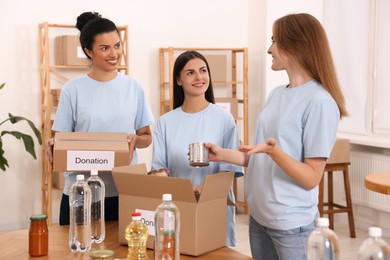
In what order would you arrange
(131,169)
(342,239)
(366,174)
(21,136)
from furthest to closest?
(366,174) < (342,239) < (21,136) < (131,169)

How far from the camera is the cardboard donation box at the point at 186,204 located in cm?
192

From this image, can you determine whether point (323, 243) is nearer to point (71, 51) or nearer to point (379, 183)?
point (379, 183)

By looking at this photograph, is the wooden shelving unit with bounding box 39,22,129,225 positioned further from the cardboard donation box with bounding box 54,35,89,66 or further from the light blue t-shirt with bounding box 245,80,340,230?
the light blue t-shirt with bounding box 245,80,340,230

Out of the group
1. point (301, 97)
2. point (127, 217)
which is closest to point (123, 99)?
point (127, 217)

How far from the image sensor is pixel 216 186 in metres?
1.99

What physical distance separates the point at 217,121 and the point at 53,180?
340 centimetres

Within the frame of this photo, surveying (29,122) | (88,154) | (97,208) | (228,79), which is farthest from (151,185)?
(228,79)

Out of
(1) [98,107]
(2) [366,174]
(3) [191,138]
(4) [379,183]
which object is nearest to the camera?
(3) [191,138]

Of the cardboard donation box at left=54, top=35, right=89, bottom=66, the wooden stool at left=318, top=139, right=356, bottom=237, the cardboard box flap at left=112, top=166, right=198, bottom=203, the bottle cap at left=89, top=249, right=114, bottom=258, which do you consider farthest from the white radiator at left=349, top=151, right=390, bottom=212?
the bottle cap at left=89, top=249, right=114, bottom=258

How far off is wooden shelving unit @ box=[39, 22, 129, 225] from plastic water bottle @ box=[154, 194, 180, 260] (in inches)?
142

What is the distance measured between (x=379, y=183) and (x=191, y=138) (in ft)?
4.68

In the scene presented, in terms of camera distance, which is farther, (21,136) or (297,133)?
(21,136)

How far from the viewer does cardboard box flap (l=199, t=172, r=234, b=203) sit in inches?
75.7

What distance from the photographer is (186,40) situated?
20.1ft
